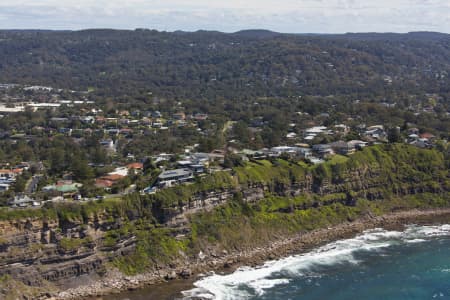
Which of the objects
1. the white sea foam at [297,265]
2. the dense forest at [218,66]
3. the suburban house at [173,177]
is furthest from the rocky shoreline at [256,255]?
the dense forest at [218,66]

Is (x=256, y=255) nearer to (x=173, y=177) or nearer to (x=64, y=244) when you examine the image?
(x=173, y=177)

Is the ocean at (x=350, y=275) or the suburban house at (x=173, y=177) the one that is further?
the suburban house at (x=173, y=177)

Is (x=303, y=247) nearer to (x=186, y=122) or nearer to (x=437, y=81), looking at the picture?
(x=186, y=122)

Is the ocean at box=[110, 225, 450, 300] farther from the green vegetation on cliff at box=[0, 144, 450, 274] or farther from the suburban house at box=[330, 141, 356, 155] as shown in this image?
the suburban house at box=[330, 141, 356, 155]

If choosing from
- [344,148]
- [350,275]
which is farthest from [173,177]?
[344,148]

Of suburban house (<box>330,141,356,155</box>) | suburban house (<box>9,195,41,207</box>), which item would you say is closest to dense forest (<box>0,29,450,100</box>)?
suburban house (<box>330,141,356,155</box>)

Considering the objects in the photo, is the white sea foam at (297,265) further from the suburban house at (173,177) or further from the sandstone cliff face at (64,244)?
the suburban house at (173,177)
